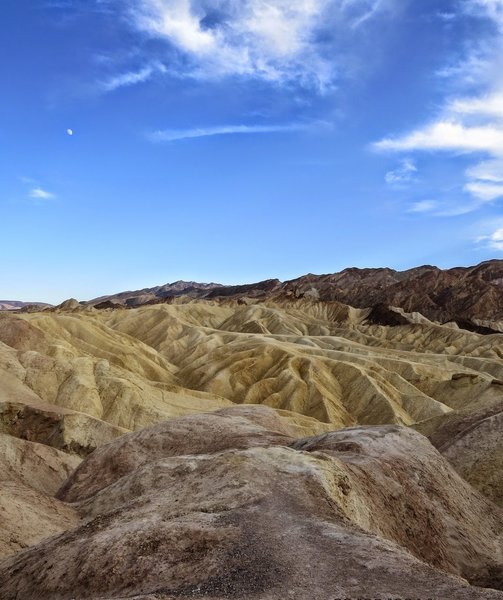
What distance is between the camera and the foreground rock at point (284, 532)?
8.00 meters

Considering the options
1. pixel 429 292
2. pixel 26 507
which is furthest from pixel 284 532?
pixel 429 292

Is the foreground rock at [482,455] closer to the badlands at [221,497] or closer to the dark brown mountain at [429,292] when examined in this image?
the badlands at [221,497]

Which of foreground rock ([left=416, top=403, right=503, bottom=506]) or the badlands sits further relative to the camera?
foreground rock ([left=416, top=403, right=503, bottom=506])

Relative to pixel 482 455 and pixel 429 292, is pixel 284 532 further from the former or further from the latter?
pixel 429 292

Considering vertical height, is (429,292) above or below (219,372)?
above

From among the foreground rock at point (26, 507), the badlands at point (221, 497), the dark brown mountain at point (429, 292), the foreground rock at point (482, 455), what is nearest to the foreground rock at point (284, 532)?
the badlands at point (221, 497)

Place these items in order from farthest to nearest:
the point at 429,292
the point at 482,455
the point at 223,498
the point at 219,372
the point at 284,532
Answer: the point at 429,292 → the point at 219,372 → the point at 482,455 → the point at 223,498 → the point at 284,532

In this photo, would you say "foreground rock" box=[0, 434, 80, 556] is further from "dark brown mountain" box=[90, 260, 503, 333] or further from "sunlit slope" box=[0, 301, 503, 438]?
"dark brown mountain" box=[90, 260, 503, 333]

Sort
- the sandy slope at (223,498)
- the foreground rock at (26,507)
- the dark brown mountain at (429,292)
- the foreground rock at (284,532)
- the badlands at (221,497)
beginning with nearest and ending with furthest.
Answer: the foreground rock at (284,532) < the badlands at (221,497) < the sandy slope at (223,498) < the foreground rock at (26,507) < the dark brown mountain at (429,292)

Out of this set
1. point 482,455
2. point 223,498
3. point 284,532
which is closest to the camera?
point 284,532

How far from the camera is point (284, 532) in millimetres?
9469

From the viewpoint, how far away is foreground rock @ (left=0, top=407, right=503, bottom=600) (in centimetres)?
800

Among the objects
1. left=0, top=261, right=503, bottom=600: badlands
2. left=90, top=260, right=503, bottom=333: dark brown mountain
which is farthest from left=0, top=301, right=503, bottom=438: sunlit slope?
left=90, top=260, right=503, bottom=333: dark brown mountain

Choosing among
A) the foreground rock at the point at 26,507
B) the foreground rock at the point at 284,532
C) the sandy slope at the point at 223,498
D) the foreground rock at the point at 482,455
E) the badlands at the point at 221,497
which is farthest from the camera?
the foreground rock at the point at 482,455
